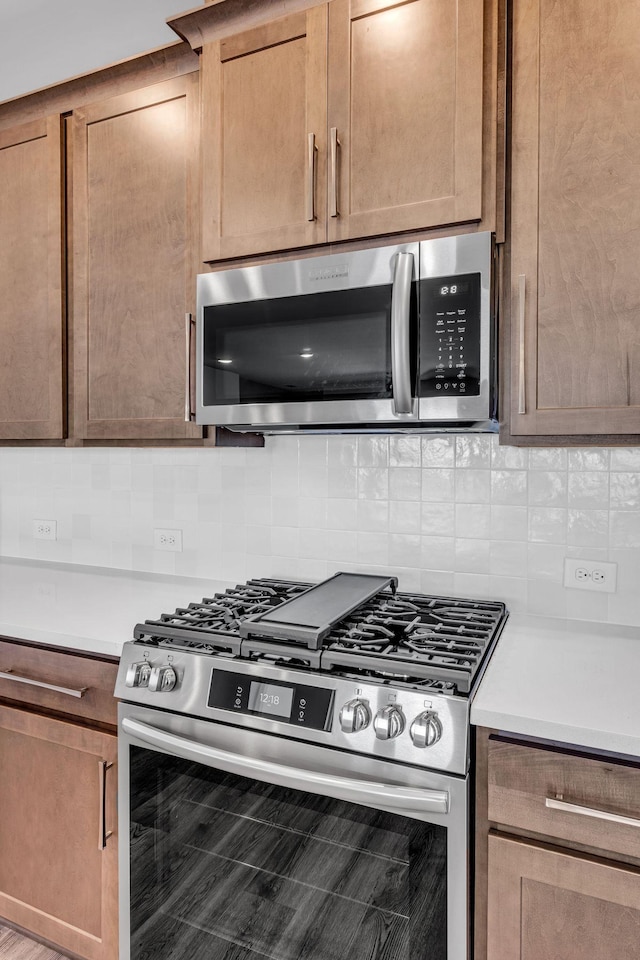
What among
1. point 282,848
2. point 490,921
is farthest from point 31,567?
point 490,921

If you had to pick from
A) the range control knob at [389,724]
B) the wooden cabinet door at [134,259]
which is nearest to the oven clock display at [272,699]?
the range control knob at [389,724]

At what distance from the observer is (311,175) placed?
1.45 metres

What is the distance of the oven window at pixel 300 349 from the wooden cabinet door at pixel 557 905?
37.6 inches

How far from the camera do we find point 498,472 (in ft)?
5.47

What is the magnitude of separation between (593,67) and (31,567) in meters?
2.27

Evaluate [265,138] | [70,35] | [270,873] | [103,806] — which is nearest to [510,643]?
[270,873]

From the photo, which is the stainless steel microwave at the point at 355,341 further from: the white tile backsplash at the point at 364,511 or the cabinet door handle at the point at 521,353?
the white tile backsplash at the point at 364,511

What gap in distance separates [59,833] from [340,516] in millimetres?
1118

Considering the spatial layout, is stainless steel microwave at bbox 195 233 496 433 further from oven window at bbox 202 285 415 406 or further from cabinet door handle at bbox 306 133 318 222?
cabinet door handle at bbox 306 133 318 222

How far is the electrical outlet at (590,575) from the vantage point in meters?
1.55

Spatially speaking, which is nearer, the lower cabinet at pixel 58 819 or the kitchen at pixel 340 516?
the lower cabinet at pixel 58 819

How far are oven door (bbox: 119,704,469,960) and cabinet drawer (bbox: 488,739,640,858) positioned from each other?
0.25ft

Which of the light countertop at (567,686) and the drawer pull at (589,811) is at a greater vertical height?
the light countertop at (567,686)

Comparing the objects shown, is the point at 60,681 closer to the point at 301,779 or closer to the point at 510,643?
the point at 301,779
